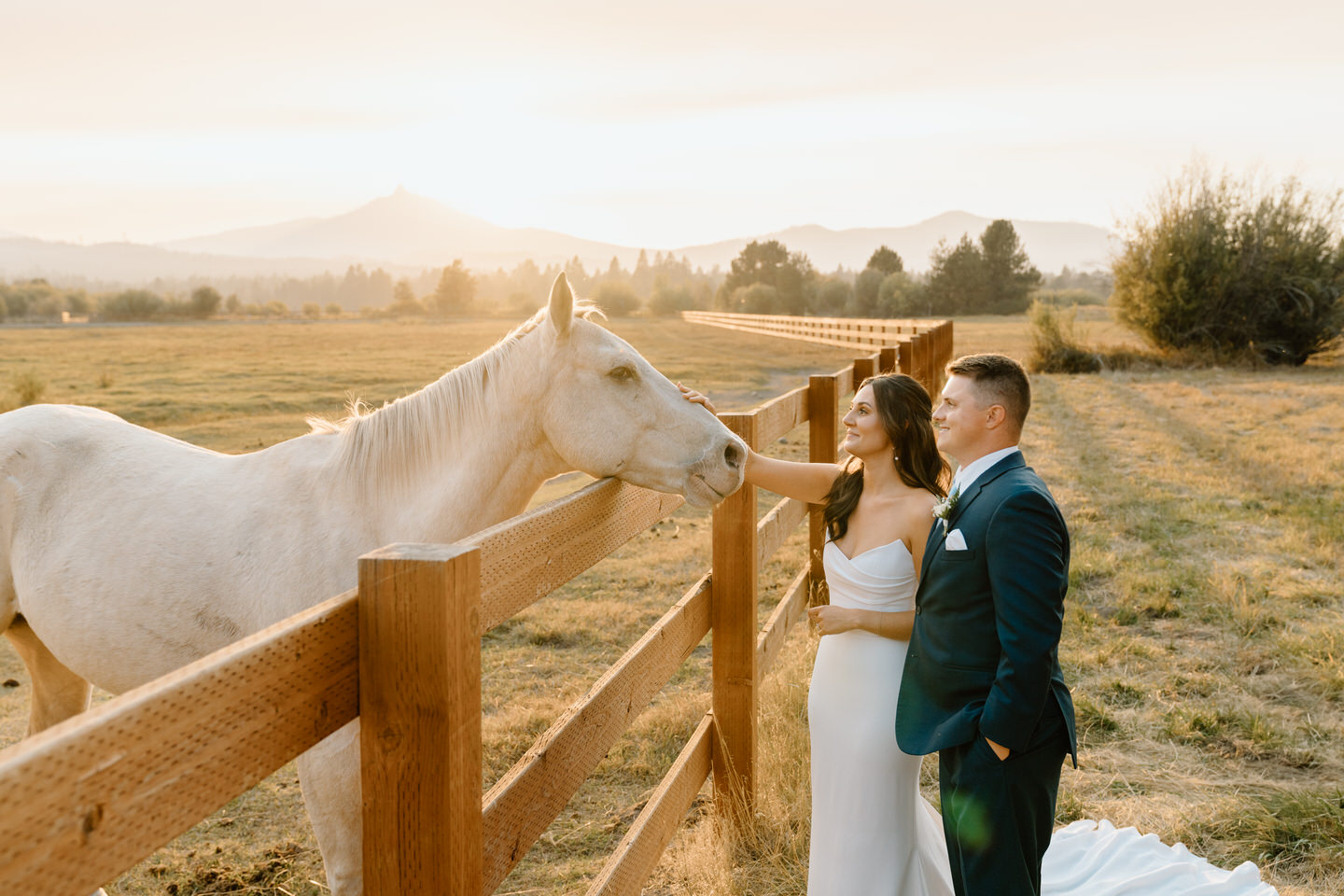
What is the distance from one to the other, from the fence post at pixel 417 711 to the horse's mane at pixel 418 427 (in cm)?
166

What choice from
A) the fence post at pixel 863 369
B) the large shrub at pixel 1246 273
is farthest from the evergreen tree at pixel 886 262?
the fence post at pixel 863 369

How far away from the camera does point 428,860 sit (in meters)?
1.18

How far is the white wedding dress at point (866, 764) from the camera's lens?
241 centimetres

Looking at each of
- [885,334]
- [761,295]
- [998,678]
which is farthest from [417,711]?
[761,295]

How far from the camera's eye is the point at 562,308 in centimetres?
273

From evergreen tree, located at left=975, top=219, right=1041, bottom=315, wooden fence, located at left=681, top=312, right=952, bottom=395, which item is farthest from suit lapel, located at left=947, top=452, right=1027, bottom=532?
evergreen tree, located at left=975, top=219, right=1041, bottom=315

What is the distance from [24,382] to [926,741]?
61.1 ft

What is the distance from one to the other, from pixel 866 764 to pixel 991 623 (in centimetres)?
64

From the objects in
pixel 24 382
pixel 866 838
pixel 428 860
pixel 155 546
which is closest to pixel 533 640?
pixel 155 546

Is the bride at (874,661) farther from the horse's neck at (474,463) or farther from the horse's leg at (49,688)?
the horse's leg at (49,688)

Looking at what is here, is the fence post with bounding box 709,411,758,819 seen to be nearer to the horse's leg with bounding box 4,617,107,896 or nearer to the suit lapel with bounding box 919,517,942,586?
the suit lapel with bounding box 919,517,942,586

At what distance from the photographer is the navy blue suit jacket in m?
1.90

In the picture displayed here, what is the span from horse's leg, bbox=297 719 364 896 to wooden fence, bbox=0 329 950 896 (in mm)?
641

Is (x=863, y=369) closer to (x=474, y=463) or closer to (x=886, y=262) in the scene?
(x=474, y=463)
